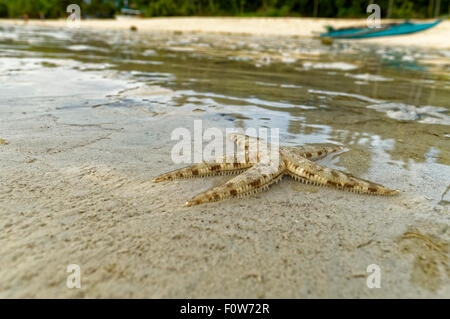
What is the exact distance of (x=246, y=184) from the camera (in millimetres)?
2857

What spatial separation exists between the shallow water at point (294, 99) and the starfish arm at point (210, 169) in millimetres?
1296

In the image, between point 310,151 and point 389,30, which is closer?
point 310,151

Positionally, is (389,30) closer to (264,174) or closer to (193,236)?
(264,174)

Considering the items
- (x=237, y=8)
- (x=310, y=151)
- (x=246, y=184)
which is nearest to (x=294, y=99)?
(x=310, y=151)

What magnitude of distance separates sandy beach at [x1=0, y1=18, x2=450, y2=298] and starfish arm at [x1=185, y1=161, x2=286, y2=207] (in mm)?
71

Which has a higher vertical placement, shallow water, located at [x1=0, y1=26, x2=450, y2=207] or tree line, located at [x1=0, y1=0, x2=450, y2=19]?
tree line, located at [x1=0, y1=0, x2=450, y2=19]

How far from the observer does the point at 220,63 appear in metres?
10.9

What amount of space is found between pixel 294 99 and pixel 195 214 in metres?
4.56

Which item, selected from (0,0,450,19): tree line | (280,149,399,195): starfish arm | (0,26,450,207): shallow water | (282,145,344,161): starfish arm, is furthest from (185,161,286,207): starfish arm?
(0,0,450,19): tree line

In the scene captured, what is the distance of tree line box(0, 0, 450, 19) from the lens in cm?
3850

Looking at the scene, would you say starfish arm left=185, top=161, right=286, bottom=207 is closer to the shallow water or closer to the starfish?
the starfish

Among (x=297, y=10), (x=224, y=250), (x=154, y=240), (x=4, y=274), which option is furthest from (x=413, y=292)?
(x=297, y=10)

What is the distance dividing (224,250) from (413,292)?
1206 mm

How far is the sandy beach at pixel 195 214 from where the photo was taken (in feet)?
6.44
